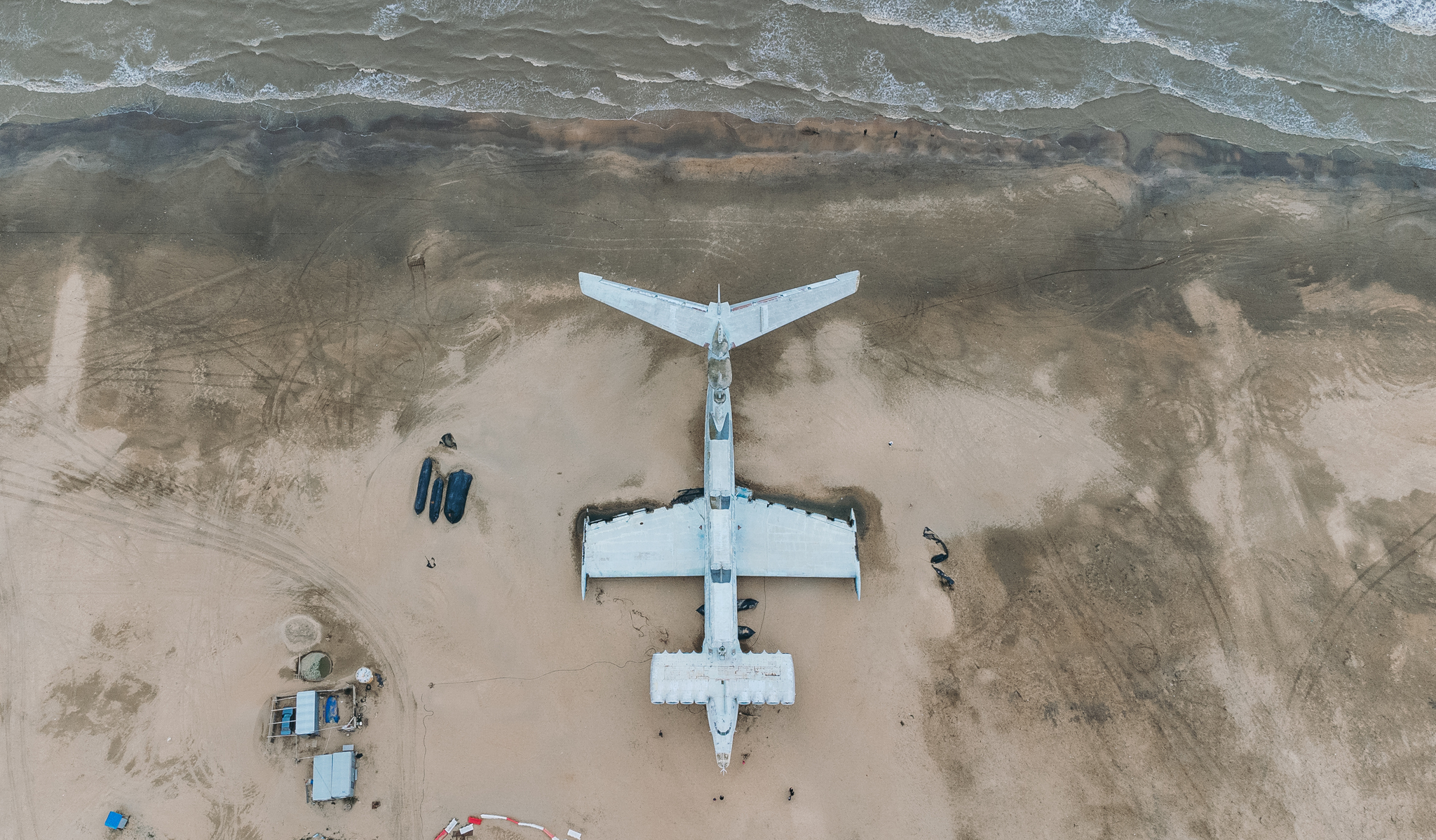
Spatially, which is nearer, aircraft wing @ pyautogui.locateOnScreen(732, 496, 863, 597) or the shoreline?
aircraft wing @ pyautogui.locateOnScreen(732, 496, 863, 597)

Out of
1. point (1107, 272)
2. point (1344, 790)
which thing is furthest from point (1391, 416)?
point (1344, 790)

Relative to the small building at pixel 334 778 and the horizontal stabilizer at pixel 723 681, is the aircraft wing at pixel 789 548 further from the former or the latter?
the small building at pixel 334 778

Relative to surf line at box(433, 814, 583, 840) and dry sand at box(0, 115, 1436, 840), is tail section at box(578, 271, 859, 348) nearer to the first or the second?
dry sand at box(0, 115, 1436, 840)

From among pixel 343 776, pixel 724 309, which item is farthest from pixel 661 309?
pixel 343 776

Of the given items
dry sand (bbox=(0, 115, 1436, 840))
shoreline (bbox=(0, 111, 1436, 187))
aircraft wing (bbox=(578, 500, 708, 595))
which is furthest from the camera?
shoreline (bbox=(0, 111, 1436, 187))

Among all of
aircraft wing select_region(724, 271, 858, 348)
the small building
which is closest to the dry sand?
the small building

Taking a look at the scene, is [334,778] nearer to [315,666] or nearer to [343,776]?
[343,776]
